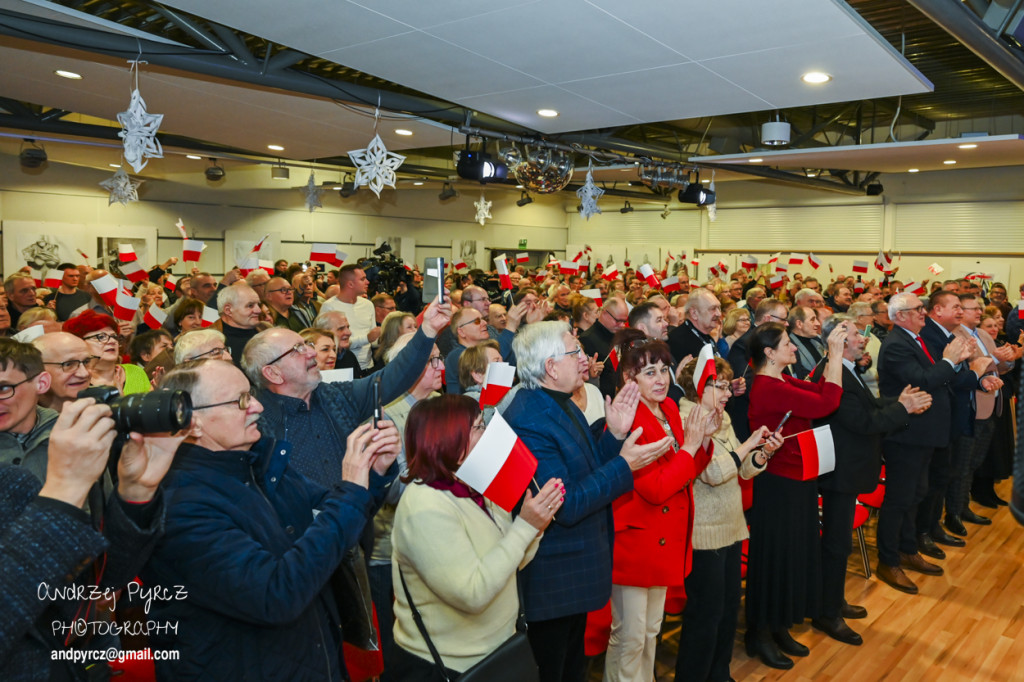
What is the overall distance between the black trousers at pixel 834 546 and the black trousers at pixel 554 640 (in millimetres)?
1894

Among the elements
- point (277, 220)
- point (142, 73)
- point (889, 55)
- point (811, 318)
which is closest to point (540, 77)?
point (889, 55)

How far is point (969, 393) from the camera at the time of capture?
4.96 m

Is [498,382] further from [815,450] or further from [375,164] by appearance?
[375,164]

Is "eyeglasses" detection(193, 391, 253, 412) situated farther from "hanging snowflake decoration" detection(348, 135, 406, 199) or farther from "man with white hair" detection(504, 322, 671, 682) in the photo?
"hanging snowflake decoration" detection(348, 135, 406, 199)

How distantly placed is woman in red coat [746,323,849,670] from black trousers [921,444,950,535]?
1845mm

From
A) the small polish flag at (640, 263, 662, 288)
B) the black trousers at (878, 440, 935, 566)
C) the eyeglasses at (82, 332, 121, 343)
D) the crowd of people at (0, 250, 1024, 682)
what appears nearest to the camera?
the crowd of people at (0, 250, 1024, 682)

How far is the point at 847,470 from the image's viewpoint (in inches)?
146

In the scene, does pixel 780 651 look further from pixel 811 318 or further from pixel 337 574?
pixel 337 574

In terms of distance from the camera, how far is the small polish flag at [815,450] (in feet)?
10.7

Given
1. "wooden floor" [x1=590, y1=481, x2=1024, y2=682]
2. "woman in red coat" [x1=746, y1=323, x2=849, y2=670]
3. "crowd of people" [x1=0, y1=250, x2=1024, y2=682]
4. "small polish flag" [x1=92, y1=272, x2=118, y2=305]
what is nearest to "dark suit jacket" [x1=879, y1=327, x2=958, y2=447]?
"crowd of people" [x1=0, y1=250, x2=1024, y2=682]

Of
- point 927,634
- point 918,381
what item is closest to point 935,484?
point 918,381

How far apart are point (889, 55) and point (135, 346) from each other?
441cm

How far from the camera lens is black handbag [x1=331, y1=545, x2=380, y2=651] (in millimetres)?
1952

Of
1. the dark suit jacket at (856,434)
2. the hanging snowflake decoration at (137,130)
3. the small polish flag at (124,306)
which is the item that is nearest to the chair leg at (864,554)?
the dark suit jacket at (856,434)
